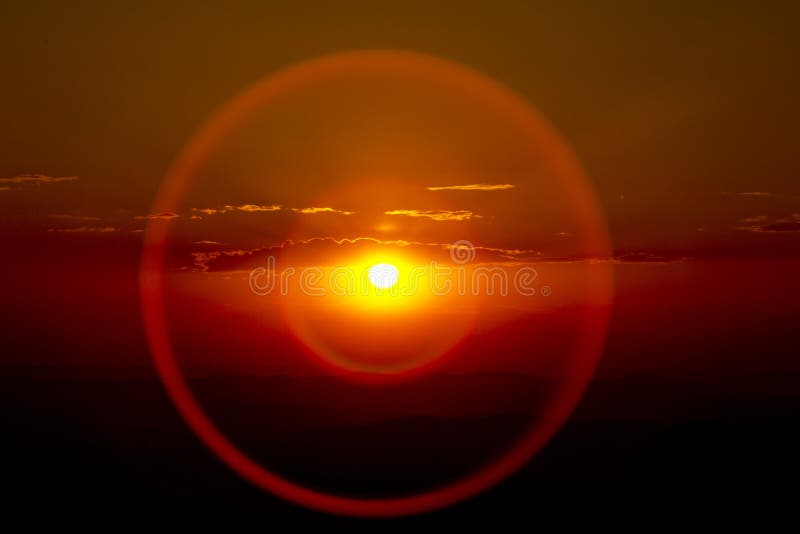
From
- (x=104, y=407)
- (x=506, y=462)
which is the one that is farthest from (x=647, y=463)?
(x=104, y=407)

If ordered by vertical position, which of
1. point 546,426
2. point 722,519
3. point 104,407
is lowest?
point 722,519

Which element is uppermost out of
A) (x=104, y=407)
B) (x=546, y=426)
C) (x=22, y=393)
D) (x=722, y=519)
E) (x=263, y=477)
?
(x=22, y=393)

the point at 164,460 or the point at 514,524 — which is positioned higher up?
the point at 164,460

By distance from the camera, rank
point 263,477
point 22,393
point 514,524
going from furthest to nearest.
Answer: point 22,393 < point 263,477 < point 514,524

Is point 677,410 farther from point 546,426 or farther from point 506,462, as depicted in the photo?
point 506,462

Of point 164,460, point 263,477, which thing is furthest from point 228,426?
point 263,477

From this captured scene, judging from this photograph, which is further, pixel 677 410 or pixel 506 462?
pixel 677 410

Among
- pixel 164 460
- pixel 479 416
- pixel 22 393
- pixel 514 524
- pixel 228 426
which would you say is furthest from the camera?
pixel 22 393

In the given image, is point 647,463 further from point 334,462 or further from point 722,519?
point 334,462

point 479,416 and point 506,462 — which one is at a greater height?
point 479,416
